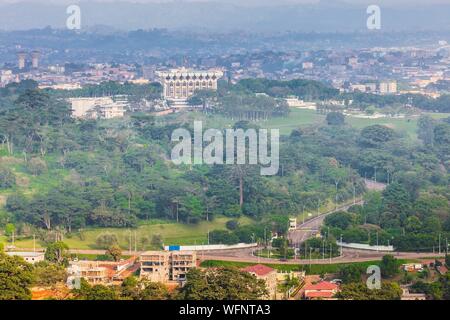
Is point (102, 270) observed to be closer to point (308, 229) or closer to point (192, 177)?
point (308, 229)

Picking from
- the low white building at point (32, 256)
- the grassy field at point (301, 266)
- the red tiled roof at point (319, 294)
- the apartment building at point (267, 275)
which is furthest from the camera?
the grassy field at point (301, 266)

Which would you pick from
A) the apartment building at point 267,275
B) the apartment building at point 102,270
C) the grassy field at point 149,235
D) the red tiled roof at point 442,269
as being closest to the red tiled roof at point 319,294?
the apartment building at point 267,275

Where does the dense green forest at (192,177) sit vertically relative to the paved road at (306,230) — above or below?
above

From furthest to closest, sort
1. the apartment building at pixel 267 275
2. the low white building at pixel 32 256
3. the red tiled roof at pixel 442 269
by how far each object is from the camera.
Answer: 1. the low white building at pixel 32 256
2. the red tiled roof at pixel 442 269
3. the apartment building at pixel 267 275

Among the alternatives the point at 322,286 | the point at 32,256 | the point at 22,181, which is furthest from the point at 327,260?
the point at 22,181

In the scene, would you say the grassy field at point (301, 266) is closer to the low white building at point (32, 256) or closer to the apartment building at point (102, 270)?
the apartment building at point (102, 270)

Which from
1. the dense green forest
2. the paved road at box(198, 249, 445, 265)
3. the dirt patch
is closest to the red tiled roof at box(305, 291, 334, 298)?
the paved road at box(198, 249, 445, 265)

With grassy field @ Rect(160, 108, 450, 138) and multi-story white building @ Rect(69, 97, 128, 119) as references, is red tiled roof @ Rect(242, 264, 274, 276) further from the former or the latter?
multi-story white building @ Rect(69, 97, 128, 119)

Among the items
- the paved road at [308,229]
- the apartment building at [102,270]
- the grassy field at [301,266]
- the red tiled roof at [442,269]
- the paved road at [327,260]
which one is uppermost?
the apartment building at [102,270]
